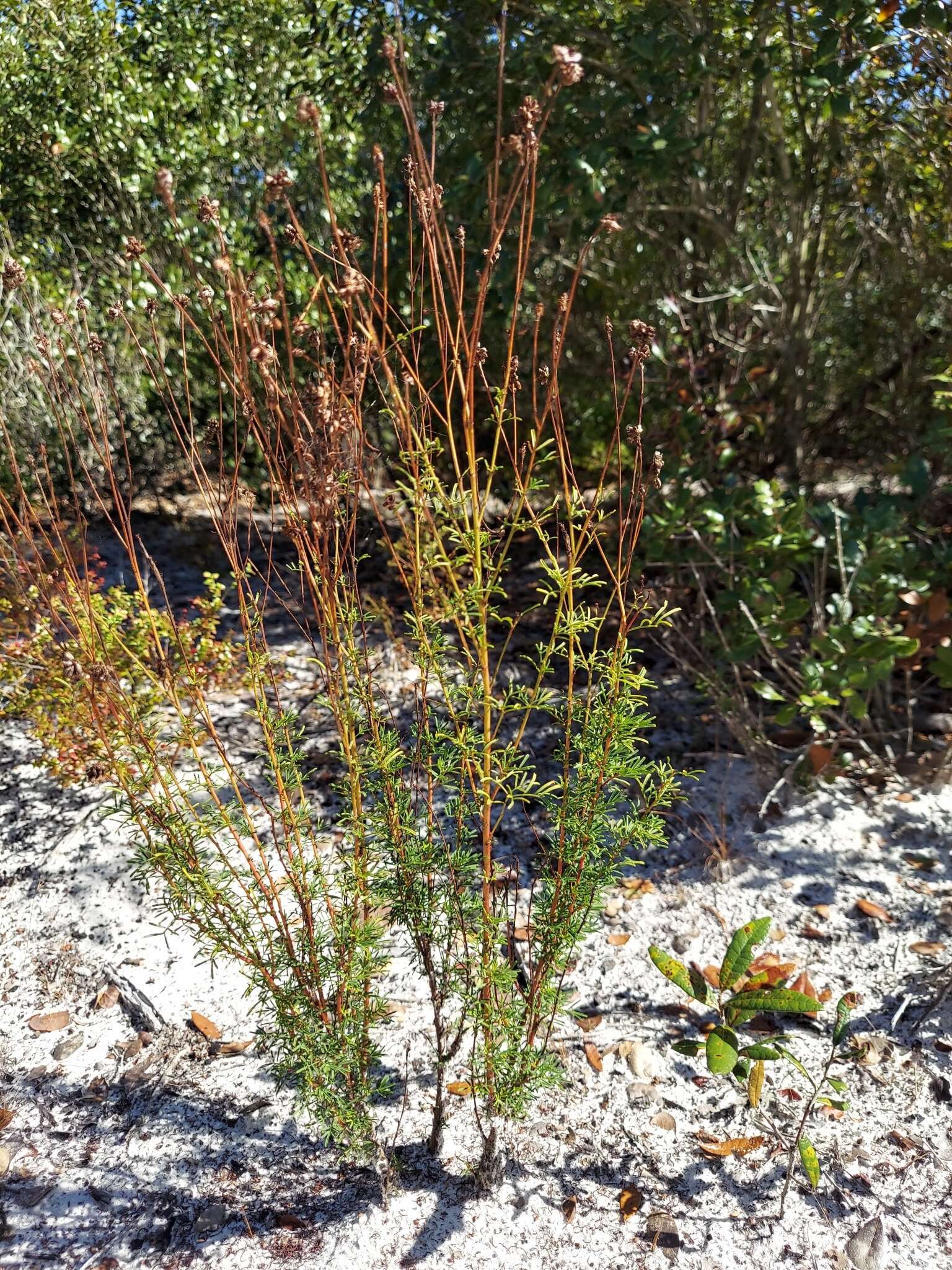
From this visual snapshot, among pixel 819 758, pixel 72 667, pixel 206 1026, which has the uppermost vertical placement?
pixel 72 667

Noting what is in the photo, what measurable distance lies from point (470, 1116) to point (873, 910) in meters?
1.50

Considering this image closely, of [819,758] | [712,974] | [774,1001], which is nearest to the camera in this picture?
[774,1001]

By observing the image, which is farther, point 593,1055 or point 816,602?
point 816,602

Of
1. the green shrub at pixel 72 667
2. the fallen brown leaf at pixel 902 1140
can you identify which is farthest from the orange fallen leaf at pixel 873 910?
the green shrub at pixel 72 667

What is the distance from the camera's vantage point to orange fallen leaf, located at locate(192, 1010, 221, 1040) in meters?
2.47

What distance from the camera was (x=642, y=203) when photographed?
14.4 ft

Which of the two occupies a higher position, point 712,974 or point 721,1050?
point 721,1050

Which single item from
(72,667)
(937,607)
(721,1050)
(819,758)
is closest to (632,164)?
(937,607)

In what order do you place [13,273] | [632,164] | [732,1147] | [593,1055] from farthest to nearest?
[632,164], [593,1055], [732,1147], [13,273]

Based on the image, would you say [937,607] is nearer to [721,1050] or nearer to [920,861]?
[920,861]

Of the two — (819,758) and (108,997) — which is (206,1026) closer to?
(108,997)

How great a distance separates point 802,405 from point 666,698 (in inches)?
72.5

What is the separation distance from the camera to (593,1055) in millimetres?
2480

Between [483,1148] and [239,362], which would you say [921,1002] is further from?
[239,362]
